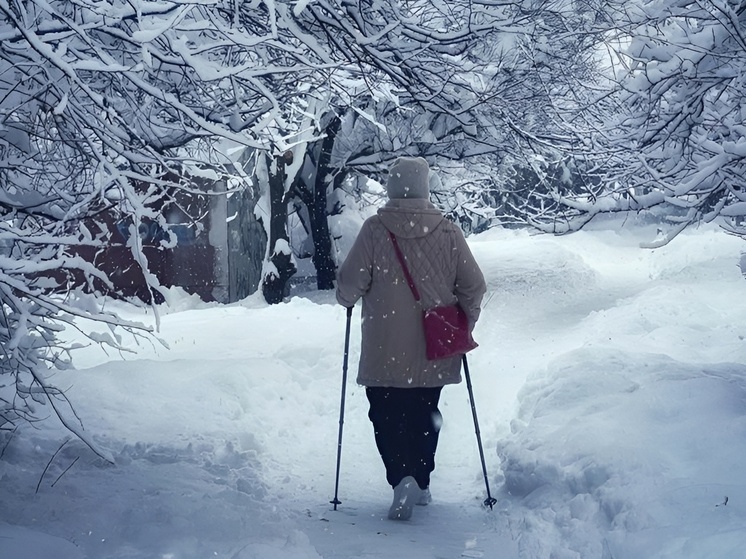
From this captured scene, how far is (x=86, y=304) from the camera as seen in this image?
20.4ft

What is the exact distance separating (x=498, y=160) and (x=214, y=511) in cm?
1268

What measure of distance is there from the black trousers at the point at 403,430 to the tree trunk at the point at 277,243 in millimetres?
12141

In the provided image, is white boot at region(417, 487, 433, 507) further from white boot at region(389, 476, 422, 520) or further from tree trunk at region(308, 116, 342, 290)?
tree trunk at region(308, 116, 342, 290)

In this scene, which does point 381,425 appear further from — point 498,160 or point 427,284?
point 498,160

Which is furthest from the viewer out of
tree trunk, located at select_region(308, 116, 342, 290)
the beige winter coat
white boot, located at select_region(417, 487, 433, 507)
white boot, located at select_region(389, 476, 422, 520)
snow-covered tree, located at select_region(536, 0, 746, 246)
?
tree trunk, located at select_region(308, 116, 342, 290)

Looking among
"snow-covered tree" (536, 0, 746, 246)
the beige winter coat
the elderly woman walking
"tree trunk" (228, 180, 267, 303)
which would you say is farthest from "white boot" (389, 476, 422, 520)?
"tree trunk" (228, 180, 267, 303)

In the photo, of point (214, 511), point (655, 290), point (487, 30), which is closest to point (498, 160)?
point (655, 290)

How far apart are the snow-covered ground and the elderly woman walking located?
494 millimetres

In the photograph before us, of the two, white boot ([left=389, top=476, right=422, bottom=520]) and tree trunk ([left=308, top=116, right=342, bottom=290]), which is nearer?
white boot ([left=389, top=476, right=422, bottom=520])

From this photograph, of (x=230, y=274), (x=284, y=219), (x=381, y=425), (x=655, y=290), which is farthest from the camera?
(x=230, y=274)

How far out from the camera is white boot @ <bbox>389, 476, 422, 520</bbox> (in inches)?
205

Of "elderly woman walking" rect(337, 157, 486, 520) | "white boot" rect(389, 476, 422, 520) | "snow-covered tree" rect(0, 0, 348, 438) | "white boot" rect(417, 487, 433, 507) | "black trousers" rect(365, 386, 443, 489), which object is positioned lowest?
"white boot" rect(417, 487, 433, 507)

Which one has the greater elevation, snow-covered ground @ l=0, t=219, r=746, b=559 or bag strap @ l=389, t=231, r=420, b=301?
bag strap @ l=389, t=231, r=420, b=301

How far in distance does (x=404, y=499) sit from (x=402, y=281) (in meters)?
1.30
